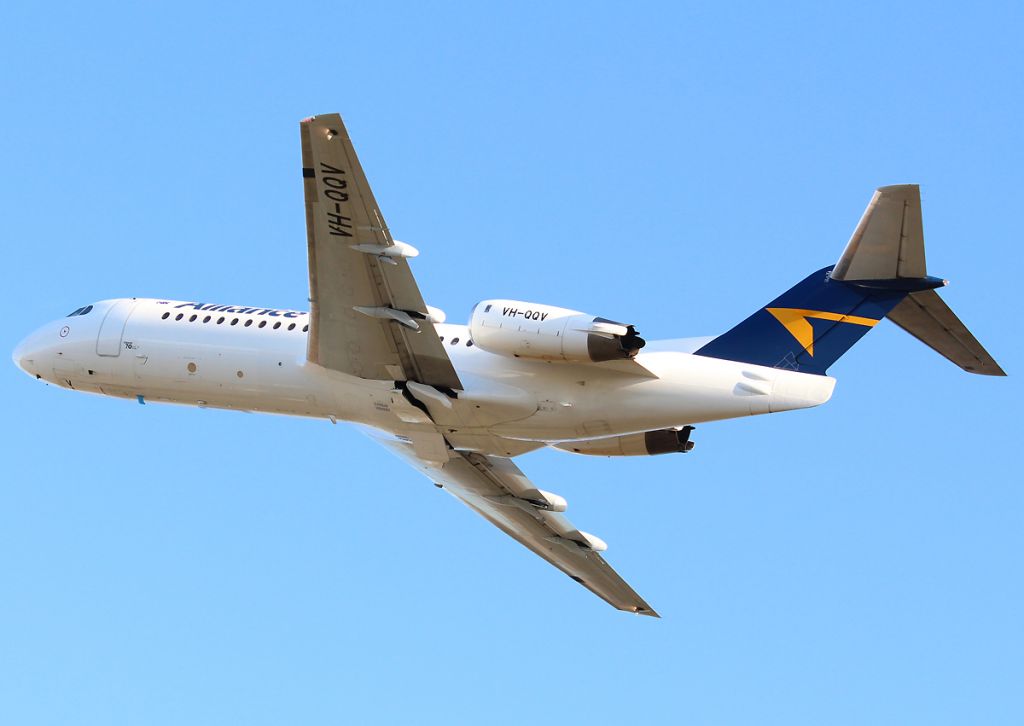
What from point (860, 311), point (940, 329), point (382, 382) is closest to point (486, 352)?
point (382, 382)

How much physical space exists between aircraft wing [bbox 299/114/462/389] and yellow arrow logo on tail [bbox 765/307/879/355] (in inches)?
242

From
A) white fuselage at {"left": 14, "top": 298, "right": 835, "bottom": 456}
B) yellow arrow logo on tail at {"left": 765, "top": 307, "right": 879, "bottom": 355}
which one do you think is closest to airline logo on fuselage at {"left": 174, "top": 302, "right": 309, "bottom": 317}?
white fuselage at {"left": 14, "top": 298, "right": 835, "bottom": 456}

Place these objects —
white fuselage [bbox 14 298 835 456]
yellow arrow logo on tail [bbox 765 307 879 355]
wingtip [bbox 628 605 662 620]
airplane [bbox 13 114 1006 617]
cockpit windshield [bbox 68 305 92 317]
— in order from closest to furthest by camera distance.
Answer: airplane [bbox 13 114 1006 617] → white fuselage [bbox 14 298 835 456] → yellow arrow logo on tail [bbox 765 307 879 355] → cockpit windshield [bbox 68 305 92 317] → wingtip [bbox 628 605 662 620]

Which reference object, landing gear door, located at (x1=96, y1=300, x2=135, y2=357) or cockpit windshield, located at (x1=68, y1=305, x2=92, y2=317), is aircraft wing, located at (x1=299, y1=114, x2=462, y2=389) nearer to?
landing gear door, located at (x1=96, y1=300, x2=135, y2=357)

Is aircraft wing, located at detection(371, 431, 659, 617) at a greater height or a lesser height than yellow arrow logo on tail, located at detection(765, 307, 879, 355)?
lesser

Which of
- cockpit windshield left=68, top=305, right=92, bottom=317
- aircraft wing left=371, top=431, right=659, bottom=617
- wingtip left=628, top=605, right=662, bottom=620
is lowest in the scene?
wingtip left=628, top=605, right=662, bottom=620

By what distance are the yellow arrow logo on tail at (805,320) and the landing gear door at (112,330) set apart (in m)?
13.5

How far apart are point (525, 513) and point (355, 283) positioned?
8.99m

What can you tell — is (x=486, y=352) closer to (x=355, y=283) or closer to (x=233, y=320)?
(x=355, y=283)

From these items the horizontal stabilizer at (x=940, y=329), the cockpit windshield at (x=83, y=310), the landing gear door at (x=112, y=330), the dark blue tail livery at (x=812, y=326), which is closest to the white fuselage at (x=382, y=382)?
the landing gear door at (x=112, y=330)

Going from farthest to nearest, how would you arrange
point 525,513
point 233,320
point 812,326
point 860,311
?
point 525,513
point 233,320
point 812,326
point 860,311

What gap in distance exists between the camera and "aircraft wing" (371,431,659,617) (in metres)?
32.8

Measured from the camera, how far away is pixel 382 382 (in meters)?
28.9

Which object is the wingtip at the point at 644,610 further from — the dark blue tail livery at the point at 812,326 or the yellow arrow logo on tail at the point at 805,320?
the yellow arrow logo on tail at the point at 805,320
